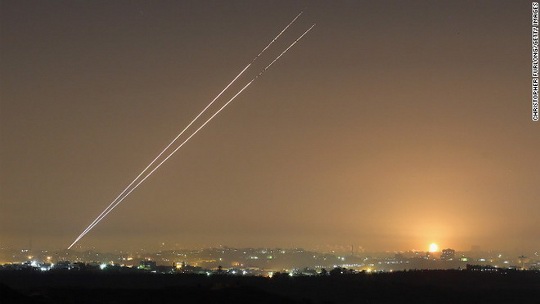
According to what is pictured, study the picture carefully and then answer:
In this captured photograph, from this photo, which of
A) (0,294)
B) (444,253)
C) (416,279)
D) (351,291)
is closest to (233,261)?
(444,253)

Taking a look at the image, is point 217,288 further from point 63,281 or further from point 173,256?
point 173,256

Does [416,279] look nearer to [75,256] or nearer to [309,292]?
[309,292]

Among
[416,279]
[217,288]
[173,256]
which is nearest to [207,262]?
[173,256]

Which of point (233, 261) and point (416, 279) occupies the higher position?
point (233, 261)

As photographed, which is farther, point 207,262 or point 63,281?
point 207,262

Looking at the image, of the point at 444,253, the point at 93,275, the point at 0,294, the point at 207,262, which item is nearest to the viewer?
the point at 0,294

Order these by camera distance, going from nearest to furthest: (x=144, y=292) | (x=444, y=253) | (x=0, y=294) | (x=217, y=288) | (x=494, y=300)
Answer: (x=0, y=294)
(x=144, y=292)
(x=217, y=288)
(x=494, y=300)
(x=444, y=253)
